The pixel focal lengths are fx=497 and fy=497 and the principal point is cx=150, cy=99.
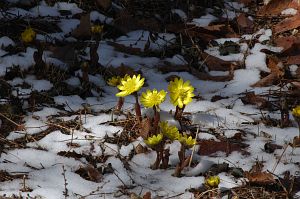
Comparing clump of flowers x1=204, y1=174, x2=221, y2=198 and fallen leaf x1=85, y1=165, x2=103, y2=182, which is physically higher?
clump of flowers x1=204, y1=174, x2=221, y2=198

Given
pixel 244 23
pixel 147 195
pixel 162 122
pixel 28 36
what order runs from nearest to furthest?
pixel 147 195 < pixel 162 122 < pixel 28 36 < pixel 244 23

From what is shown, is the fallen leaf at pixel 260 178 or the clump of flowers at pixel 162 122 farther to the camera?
the clump of flowers at pixel 162 122

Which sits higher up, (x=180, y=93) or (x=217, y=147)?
(x=180, y=93)

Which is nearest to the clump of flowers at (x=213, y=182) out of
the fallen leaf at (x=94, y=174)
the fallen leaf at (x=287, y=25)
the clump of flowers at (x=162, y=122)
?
the clump of flowers at (x=162, y=122)

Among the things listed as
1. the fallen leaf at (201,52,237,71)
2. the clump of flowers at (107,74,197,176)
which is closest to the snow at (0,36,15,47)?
the clump of flowers at (107,74,197,176)

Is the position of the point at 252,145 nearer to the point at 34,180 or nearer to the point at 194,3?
the point at 34,180

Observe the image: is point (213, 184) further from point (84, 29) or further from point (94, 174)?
point (84, 29)

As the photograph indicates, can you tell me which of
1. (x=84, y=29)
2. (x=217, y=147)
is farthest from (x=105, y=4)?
(x=217, y=147)

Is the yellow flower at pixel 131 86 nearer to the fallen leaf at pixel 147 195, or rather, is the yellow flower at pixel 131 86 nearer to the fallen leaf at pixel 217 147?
the fallen leaf at pixel 217 147

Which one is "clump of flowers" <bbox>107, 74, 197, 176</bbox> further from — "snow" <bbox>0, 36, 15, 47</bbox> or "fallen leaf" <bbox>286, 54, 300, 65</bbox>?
"snow" <bbox>0, 36, 15, 47</bbox>

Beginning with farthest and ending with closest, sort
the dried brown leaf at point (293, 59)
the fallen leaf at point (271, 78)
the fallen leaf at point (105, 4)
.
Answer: the fallen leaf at point (105, 4) → the dried brown leaf at point (293, 59) → the fallen leaf at point (271, 78)

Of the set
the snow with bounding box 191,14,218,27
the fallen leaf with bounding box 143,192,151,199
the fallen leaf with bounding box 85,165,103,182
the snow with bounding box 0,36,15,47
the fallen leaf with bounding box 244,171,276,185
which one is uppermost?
the snow with bounding box 191,14,218,27

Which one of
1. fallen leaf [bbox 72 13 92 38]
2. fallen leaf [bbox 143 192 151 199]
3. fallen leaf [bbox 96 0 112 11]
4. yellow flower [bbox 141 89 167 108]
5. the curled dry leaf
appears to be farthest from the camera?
fallen leaf [bbox 96 0 112 11]
